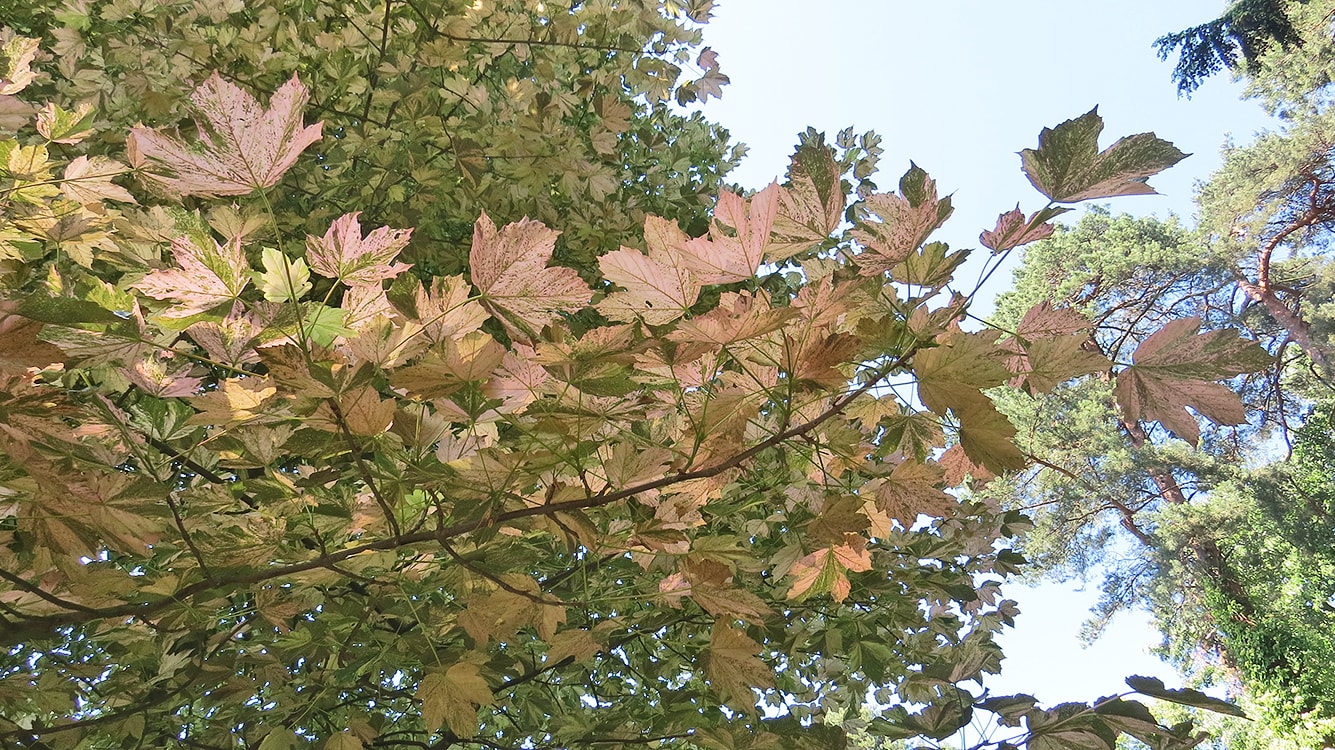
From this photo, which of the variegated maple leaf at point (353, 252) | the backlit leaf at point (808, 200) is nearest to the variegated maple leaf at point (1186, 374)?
the backlit leaf at point (808, 200)

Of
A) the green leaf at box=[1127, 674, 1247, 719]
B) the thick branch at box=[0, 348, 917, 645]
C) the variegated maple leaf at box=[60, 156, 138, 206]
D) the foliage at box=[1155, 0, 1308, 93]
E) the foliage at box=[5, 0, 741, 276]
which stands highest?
the foliage at box=[1155, 0, 1308, 93]

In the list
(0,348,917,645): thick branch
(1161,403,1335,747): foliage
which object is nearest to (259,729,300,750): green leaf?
(0,348,917,645): thick branch

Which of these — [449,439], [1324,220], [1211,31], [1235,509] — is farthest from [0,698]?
[1211,31]

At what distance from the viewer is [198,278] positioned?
0.69 m

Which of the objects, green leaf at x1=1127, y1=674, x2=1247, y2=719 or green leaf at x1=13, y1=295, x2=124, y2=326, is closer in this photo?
green leaf at x1=13, y1=295, x2=124, y2=326

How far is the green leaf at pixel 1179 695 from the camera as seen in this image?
2.78 feet

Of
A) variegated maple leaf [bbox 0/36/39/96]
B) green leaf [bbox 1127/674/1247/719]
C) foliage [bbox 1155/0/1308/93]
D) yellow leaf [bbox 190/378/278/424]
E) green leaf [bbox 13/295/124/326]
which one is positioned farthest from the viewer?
foliage [bbox 1155/0/1308/93]

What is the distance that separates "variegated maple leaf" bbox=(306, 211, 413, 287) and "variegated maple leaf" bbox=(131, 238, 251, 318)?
7 cm

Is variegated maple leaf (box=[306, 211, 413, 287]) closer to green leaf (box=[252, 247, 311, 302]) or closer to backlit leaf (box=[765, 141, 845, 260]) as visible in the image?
green leaf (box=[252, 247, 311, 302])

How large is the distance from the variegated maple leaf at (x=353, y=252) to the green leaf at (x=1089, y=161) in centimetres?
55

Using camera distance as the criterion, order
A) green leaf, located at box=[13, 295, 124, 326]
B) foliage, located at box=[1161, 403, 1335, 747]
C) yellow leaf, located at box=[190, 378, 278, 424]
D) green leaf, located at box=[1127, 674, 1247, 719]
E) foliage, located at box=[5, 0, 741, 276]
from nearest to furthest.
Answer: green leaf, located at box=[13, 295, 124, 326] < yellow leaf, located at box=[190, 378, 278, 424] < green leaf, located at box=[1127, 674, 1247, 719] < foliage, located at box=[5, 0, 741, 276] < foliage, located at box=[1161, 403, 1335, 747]

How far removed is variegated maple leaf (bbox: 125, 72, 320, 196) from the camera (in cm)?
62

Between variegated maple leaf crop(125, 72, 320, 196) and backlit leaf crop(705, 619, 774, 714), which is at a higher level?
variegated maple leaf crop(125, 72, 320, 196)

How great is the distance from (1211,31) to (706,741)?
21.0 metres
